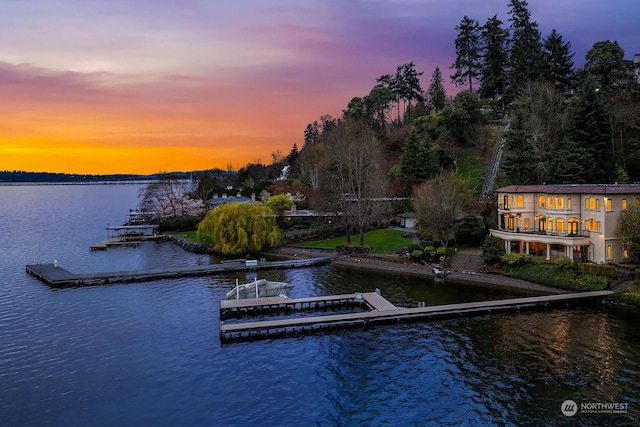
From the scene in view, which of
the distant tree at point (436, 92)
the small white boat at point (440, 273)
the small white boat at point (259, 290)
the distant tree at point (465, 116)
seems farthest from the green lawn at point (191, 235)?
the distant tree at point (436, 92)

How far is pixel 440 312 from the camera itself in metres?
38.0

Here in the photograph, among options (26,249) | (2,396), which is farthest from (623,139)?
(26,249)

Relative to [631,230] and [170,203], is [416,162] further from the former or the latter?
[170,203]

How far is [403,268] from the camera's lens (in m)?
54.2

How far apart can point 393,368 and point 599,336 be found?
52.1ft

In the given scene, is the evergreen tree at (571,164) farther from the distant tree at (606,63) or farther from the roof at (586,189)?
the distant tree at (606,63)

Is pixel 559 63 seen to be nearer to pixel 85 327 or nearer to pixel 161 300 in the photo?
pixel 161 300

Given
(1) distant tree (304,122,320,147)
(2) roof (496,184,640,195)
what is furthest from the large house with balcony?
(1) distant tree (304,122,320,147)

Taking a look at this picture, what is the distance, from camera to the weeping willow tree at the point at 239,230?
217 feet

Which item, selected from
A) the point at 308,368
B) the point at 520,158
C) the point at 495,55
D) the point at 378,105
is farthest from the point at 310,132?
the point at 308,368

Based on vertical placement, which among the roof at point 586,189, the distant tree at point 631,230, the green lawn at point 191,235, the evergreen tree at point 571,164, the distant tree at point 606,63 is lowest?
the green lawn at point 191,235

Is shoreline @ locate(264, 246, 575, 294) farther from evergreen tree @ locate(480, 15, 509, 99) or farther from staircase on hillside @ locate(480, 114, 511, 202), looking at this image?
evergreen tree @ locate(480, 15, 509, 99)

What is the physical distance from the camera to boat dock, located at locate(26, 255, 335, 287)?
5009 cm

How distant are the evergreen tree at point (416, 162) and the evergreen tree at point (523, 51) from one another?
19077 mm
